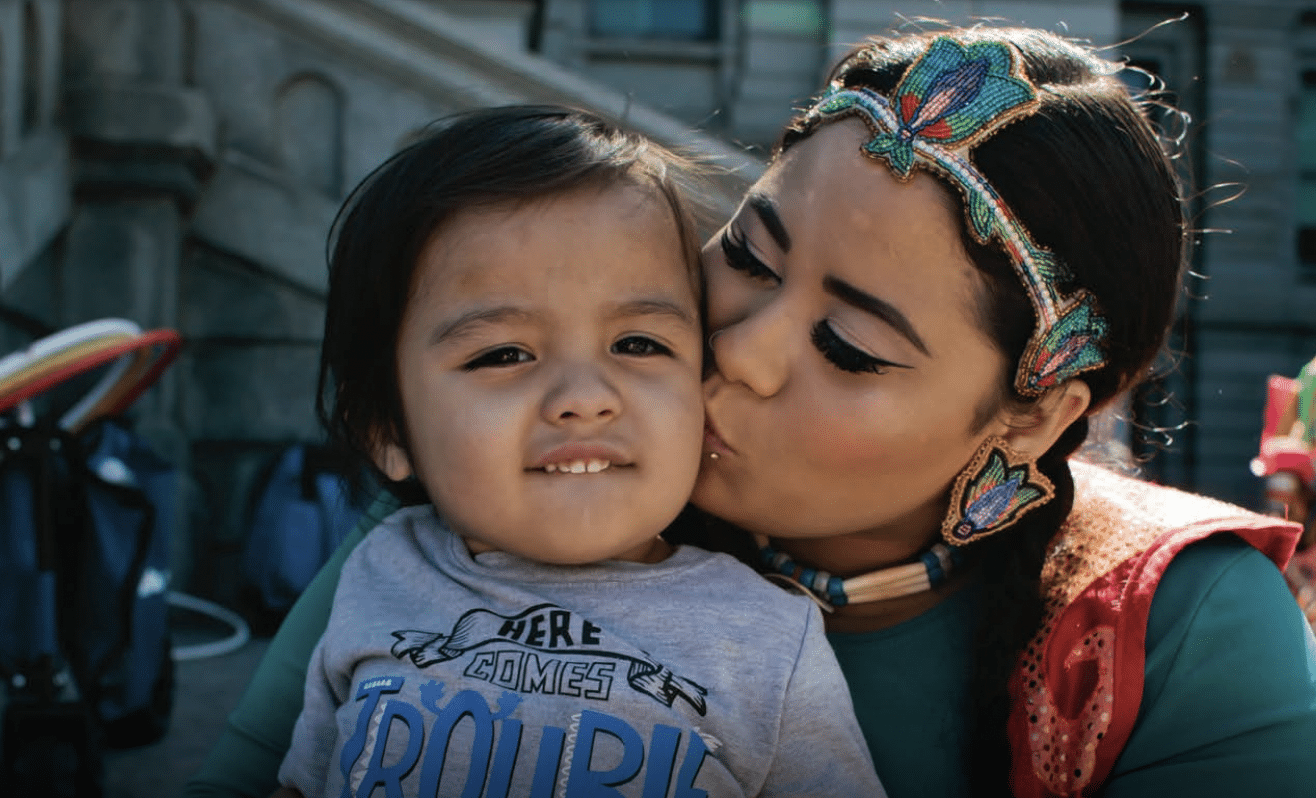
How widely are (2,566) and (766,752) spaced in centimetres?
273

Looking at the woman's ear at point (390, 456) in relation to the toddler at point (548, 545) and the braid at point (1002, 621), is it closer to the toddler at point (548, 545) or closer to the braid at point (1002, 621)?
the toddler at point (548, 545)

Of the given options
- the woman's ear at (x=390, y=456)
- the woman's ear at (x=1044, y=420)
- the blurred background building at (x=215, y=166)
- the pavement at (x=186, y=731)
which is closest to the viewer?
the woman's ear at (x=1044, y=420)

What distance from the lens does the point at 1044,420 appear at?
1.71 metres

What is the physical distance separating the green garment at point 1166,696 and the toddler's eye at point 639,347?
0.50 meters

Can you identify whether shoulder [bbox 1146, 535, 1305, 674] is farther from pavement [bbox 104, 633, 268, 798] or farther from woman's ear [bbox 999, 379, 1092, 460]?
pavement [bbox 104, 633, 268, 798]

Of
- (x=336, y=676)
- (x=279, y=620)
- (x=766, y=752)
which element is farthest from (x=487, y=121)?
(x=279, y=620)

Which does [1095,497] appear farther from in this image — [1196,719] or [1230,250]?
[1230,250]

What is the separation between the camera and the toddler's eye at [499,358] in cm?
157

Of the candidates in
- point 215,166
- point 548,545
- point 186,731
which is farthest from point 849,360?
point 215,166

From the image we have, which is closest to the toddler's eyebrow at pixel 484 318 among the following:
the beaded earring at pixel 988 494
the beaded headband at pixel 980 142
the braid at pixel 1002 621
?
the beaded headband at pixel 980 142

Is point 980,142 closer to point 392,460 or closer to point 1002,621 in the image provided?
point 1002,621

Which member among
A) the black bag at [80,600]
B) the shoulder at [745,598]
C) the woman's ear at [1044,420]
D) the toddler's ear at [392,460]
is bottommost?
the black bag at [80,600]

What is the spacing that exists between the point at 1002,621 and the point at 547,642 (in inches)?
24.7

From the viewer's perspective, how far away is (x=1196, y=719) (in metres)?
1.39
